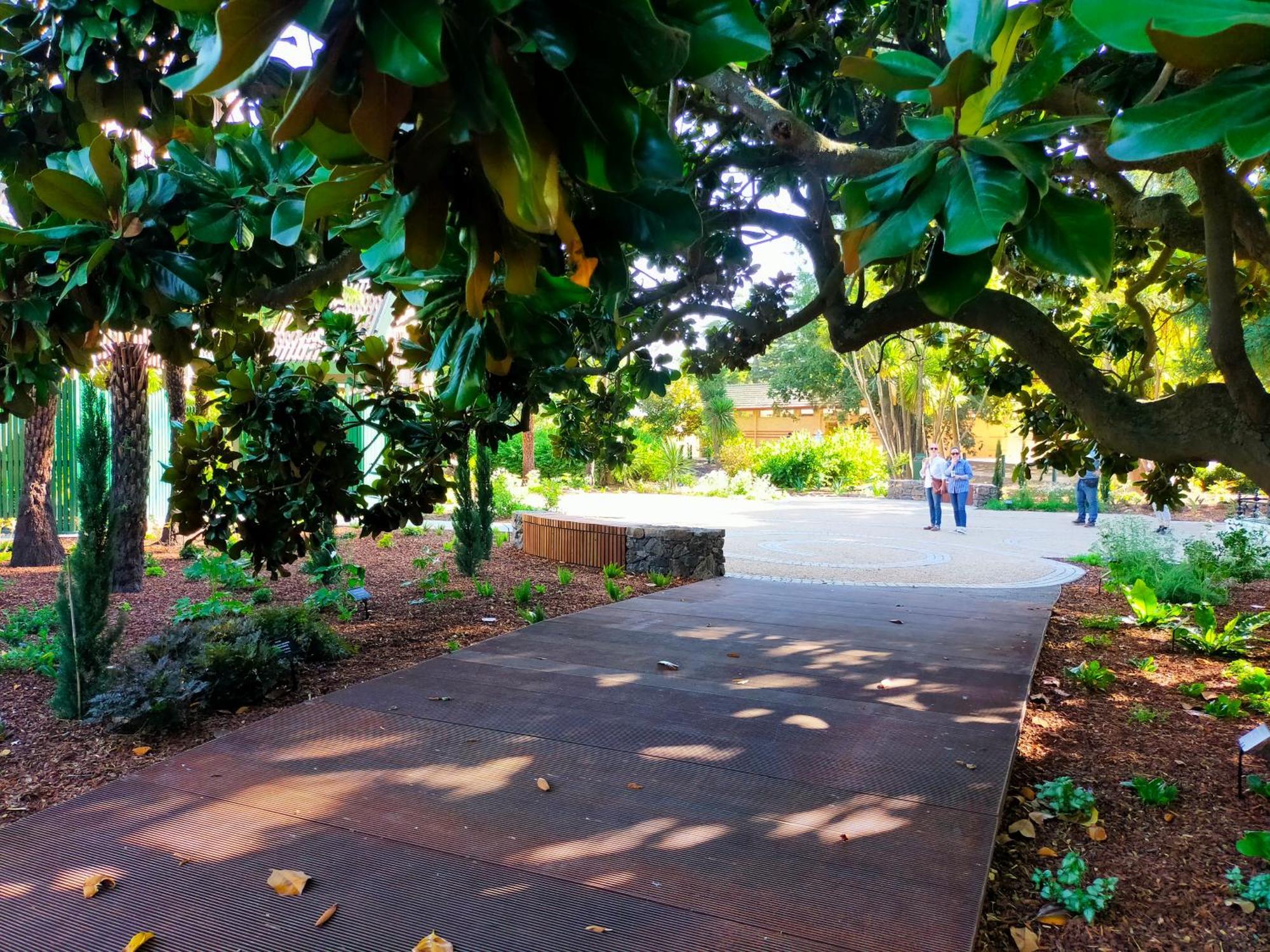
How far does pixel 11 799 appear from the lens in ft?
11.5

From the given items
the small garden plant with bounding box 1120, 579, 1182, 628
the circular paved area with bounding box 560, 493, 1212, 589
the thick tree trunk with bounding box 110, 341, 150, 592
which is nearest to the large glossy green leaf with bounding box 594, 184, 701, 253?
the small garden plant with bounding box 1120, 579, 1182, 628

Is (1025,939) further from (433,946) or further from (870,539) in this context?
(870,539)

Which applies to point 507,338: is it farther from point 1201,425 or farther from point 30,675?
point 30,675

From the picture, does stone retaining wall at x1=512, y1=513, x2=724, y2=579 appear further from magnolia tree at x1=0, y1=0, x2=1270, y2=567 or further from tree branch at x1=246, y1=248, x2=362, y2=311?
tree branch at x1=246, y1=248, x2=362, y2=311

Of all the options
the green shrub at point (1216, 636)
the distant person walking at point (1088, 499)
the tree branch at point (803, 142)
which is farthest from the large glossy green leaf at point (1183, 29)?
the distant person walking at point (1088, 499)

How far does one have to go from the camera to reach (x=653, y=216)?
1.31m

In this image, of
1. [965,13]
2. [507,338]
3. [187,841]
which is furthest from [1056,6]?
[187,841]

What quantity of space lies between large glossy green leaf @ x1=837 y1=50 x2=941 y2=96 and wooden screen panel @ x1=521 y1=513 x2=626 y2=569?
361 inches

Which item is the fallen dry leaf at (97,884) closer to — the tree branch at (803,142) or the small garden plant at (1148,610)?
the tree branch at (803,142)

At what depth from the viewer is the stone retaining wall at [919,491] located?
23844 millimetres

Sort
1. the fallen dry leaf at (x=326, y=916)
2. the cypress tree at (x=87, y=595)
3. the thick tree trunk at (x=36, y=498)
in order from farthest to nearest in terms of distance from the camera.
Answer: the thick tree trunk at (x=36, y=498), the cypress tree at (x=87, y=595), the fallen dry leaf at (x=326, y=916)

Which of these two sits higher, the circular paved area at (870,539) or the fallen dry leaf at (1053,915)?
the circular paved area at (870,539)

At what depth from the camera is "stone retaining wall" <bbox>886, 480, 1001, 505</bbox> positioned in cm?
2384

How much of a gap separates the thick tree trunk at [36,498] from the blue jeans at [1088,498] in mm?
17518
